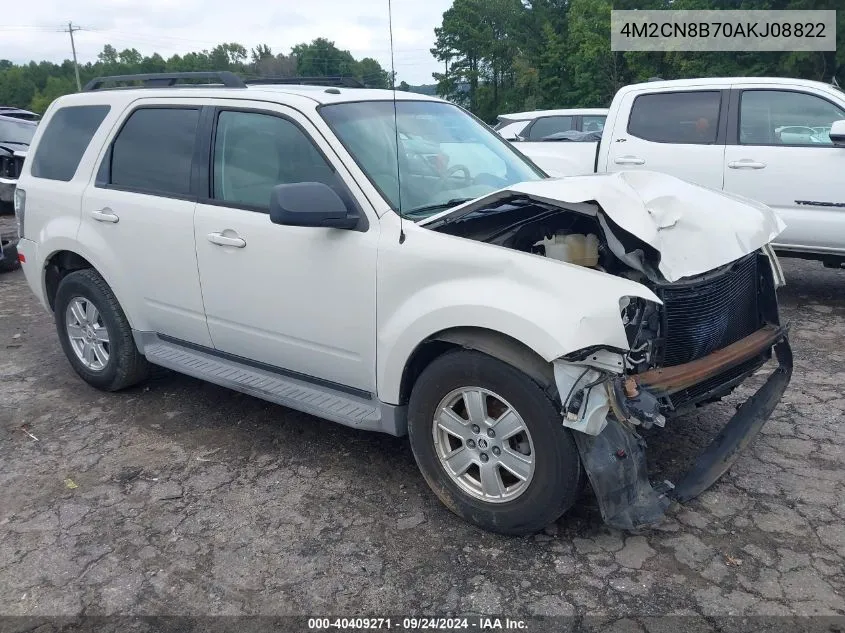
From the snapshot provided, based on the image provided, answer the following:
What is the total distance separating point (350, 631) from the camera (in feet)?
9.04

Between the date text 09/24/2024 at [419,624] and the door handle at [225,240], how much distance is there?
1938 mm

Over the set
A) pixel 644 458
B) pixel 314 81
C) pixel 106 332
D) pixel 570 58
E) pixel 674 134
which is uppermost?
pixel 570 58

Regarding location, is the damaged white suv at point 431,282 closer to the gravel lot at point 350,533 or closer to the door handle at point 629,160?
the gravel lot at point 350,533

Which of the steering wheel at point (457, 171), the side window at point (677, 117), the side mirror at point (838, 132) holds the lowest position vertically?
the steering wheel at point (457, 171)

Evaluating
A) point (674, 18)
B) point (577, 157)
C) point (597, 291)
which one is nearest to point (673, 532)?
point (597, 291)

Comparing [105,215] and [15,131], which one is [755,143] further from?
[15,131]

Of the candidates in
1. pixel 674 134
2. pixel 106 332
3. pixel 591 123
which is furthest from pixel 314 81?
pixel 591 123

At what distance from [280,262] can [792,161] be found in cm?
477

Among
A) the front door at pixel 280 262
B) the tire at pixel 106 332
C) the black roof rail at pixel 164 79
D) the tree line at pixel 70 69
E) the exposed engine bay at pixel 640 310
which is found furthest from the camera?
the tree line at pixel 70 69

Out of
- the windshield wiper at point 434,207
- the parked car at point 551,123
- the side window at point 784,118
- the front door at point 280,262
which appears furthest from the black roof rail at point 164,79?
the parked car at point 551,123

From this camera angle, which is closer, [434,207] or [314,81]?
[434,207]

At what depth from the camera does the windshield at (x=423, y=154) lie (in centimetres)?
365

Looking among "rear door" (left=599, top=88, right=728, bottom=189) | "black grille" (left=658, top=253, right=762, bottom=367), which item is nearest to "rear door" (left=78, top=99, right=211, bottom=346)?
"black grille" (left=658, top=253, right=762, bottom=367)

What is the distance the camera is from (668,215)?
3.25 meters
